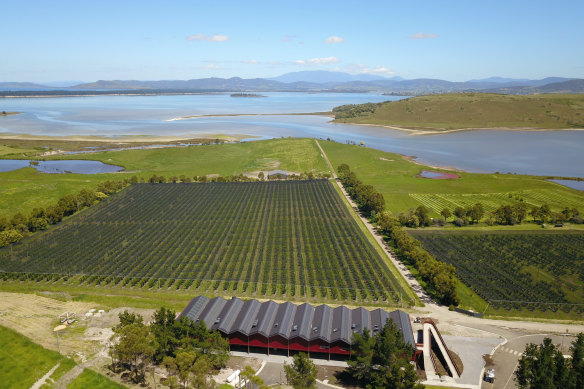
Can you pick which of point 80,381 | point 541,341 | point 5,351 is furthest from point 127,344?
point 541,341

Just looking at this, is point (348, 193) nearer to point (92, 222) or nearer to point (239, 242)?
point (239, 242)

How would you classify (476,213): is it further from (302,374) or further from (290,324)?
(302,374)

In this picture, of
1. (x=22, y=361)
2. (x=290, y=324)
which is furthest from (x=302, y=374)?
(x=22, y=361)

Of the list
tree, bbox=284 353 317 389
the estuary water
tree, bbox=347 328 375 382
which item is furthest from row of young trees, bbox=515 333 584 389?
the estuary water

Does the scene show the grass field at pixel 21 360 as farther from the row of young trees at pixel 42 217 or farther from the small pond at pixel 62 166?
the small pond at pixel 62 166

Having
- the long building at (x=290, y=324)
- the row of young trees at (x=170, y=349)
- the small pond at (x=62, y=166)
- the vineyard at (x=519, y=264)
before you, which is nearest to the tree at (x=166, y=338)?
the row of young trees at (x=170, y=349)

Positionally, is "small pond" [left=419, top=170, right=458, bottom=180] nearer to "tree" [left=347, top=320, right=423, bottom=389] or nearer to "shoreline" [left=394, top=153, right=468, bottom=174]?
"shoreline" [left=394, top=153, right=468, bottom=174]
